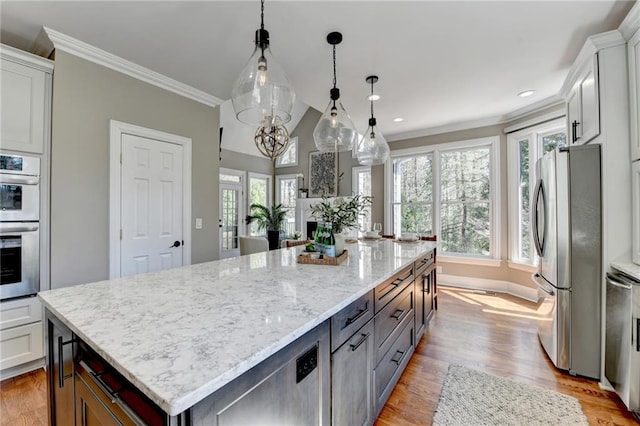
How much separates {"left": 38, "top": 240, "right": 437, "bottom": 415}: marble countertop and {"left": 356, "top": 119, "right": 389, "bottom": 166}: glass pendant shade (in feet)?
5.42

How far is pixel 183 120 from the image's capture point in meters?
3.27

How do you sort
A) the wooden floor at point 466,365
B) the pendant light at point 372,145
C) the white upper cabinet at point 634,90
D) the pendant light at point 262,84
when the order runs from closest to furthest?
the pendant light at point 262,84
the wooden floor at point 466,365
the white upper cabinet at point 634,90
the pendant light at point 372,145

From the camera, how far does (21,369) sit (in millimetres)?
2242

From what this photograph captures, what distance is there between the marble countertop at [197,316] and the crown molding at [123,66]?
7.42 feet

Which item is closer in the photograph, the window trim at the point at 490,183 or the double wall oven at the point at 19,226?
the double wall oven at the point at 19,226

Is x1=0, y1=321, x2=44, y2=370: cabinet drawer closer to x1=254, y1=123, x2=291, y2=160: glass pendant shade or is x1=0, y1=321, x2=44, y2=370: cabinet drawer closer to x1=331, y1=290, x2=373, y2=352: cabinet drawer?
x1=331, y1=290, x2=373, y2=352: cabinet drawer

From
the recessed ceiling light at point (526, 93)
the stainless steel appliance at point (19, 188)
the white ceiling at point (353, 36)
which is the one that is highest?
the recessed ceiling light at point (526, 93)

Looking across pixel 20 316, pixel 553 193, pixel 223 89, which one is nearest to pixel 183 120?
pixel 223 89

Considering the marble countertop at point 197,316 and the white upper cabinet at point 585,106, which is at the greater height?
the white upper cabinet at point 585,106

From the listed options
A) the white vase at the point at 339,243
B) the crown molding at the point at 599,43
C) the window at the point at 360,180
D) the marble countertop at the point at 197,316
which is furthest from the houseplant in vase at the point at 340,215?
the window at the point at 360,180

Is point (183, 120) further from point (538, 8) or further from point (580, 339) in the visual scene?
point (580, 339)

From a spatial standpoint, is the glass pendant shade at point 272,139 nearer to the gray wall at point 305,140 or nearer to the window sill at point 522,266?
the gray wall at point 305,140

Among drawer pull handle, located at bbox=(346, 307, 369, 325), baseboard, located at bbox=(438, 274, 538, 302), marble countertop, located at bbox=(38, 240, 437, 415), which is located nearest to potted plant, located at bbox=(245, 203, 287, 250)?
baseboard, located at bbox=(438, 274, 538, 302)

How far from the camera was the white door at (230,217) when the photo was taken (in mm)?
6639
